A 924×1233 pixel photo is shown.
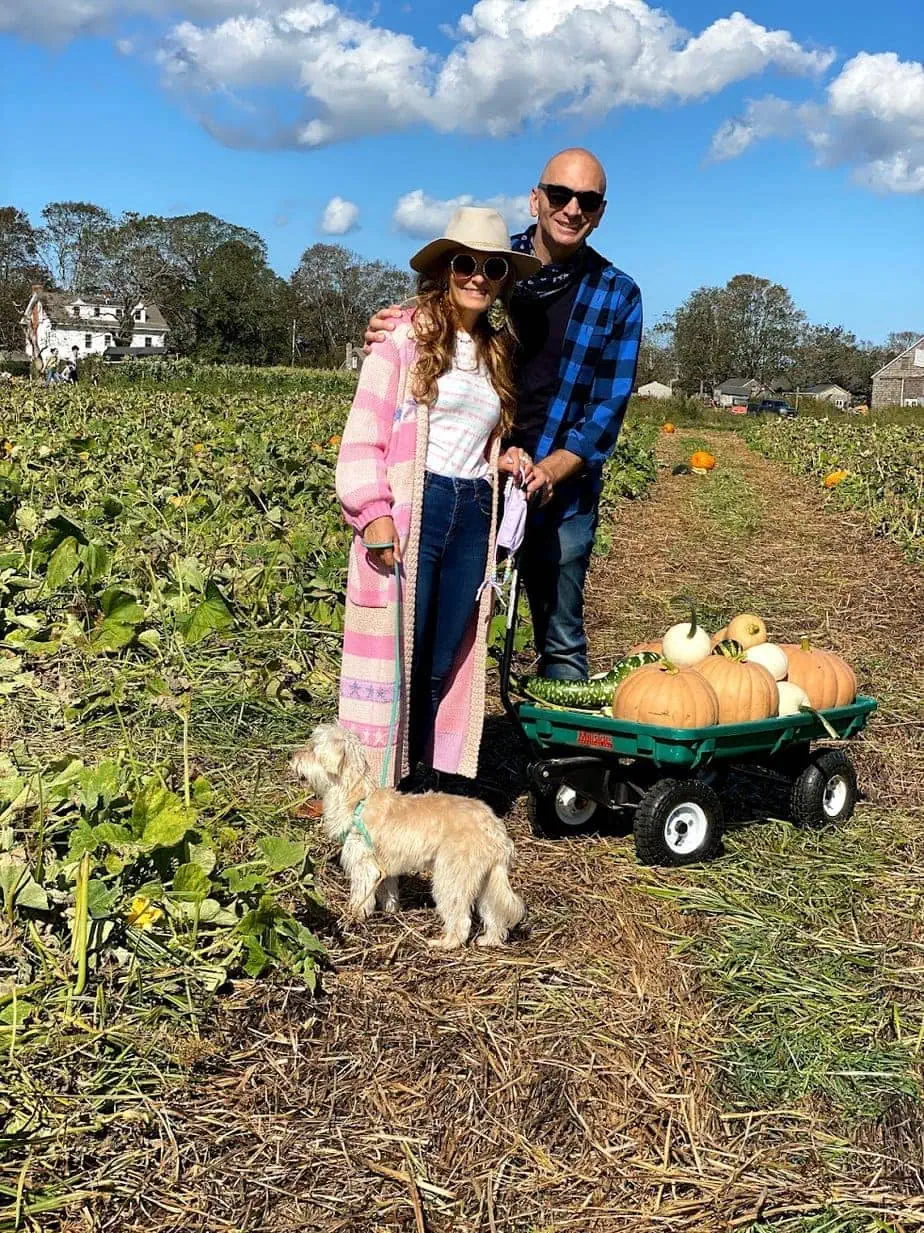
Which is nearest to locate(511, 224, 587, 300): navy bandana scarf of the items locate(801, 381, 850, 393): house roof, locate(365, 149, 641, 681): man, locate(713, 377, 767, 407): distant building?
locate(365, 149, 641, 681): man

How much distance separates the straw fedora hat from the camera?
159 inches

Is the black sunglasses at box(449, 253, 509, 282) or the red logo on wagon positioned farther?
the red logo on wagon

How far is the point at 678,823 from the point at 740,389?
113 m

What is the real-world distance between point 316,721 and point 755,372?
11634 cm

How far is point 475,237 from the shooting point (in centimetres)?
405

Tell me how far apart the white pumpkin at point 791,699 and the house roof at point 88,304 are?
94.5 m

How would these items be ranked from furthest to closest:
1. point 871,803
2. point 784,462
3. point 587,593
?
point 784,462 → point 587,593 → point 871,803

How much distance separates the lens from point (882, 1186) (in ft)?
9.36

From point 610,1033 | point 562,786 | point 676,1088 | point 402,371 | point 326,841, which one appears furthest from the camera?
point 562,786

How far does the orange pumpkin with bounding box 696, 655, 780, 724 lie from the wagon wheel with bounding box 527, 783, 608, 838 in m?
0.68

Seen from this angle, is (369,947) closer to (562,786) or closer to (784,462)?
(562,786)

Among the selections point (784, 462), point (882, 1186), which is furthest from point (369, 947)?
point (784, 462)

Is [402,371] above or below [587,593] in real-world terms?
above

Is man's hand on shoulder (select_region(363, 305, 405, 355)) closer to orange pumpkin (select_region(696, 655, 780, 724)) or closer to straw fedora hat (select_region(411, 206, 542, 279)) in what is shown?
straw fedora hat (select_region(411, 206, 542, 279))
